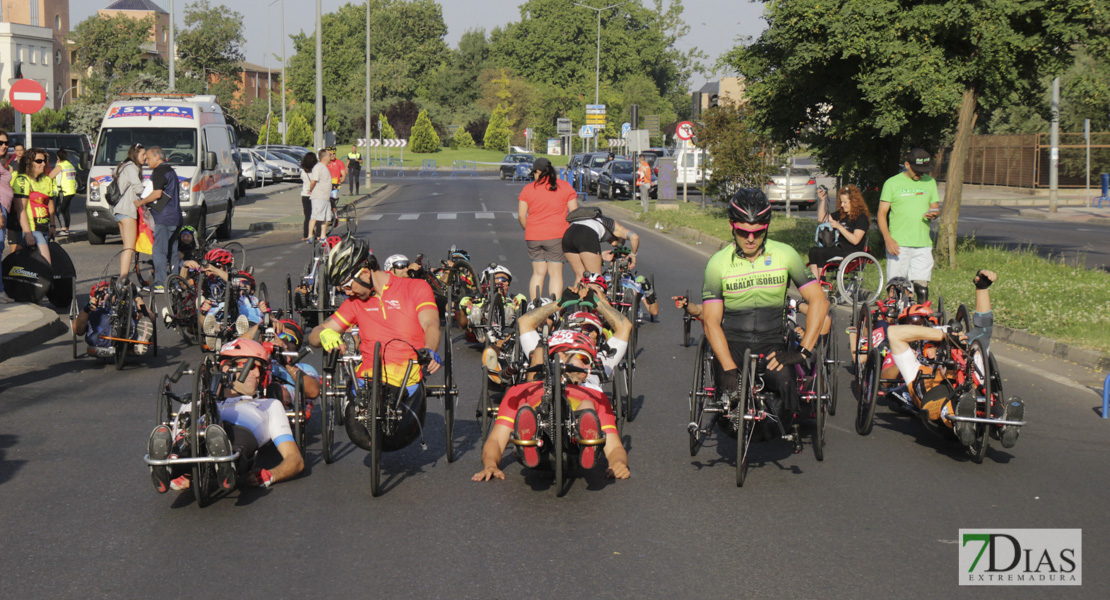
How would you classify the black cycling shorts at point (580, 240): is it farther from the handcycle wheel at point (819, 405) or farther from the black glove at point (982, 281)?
the black glove at point (982, 281)

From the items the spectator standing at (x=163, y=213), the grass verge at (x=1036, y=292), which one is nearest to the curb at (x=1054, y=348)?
the grass verge at (x=1036, y=292)

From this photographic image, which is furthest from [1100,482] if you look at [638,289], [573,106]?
[573,106]

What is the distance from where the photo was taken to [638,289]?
1248cm

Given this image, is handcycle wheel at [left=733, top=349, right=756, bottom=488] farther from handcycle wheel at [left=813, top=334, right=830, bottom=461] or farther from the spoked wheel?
handcycle wheel at [left=813, top=334, right=830, bottom=461]

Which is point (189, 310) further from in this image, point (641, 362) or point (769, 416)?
point (769, 416)

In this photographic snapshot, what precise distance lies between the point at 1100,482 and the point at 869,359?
1.75m

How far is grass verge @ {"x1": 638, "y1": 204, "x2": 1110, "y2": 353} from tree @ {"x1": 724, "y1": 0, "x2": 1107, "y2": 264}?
106 cm

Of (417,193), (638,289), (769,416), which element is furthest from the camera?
(417,193)

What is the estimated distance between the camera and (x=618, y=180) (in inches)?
1718

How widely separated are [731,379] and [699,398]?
479mm

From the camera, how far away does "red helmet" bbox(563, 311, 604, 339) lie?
7211mm

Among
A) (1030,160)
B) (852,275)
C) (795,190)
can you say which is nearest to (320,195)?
(852,275)

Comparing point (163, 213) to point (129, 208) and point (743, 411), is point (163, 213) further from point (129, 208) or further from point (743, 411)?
point (743, 411)

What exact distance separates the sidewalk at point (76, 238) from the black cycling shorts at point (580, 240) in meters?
5.09
